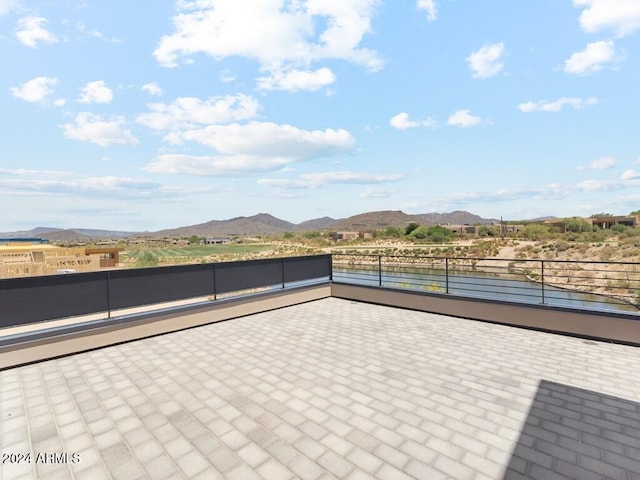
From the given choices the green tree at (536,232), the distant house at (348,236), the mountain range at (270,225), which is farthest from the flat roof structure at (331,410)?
the mountain range at (270,225)

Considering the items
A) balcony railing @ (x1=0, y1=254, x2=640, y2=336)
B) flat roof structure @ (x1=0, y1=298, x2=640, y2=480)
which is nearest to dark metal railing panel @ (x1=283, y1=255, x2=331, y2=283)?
balcony railing @ (x1=0, y1=254, x2=640, y2=336)

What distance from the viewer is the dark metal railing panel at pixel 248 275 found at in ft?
20.9

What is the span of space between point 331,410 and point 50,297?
4271mm

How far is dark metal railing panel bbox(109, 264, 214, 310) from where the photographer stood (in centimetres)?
507

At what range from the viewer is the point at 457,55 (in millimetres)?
9844

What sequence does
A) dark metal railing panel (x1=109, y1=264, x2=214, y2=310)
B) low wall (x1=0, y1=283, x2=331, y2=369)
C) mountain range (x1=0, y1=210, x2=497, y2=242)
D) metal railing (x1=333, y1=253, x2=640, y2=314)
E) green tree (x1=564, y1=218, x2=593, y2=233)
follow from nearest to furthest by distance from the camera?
low wall (x1=0, y1=283, x2=331, y2=369)
metal railing (x1=333, y1=253, x2=640, y2=314)
dark metal railing panel (x1=109, y1=264, x2=214, y2=310)
green tree (x1=564, y1=218, x2=593, y2=233)
mountain range (x1=0, y1=210, x2=497, y2=242)

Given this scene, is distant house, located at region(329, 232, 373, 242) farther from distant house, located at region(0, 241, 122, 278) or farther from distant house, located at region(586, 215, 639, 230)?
distant house, located at region(0, 241, 122, 278)

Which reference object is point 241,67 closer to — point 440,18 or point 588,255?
point 440,18

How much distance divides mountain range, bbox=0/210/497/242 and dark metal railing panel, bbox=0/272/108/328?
6148cm

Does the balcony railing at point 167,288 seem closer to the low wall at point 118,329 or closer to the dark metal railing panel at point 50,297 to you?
the dark metal railing panel at point 50,297

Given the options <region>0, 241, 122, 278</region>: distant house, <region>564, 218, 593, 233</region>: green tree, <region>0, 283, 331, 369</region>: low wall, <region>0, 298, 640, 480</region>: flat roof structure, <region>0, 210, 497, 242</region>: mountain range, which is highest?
<region>0, 210, 497, 242</region>: mountain range

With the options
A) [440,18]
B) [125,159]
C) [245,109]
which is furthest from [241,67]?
[125,159]

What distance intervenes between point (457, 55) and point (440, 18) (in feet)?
6.46

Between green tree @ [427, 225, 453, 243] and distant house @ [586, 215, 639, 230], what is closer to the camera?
distant house @ [586, 215, 639, 230]
